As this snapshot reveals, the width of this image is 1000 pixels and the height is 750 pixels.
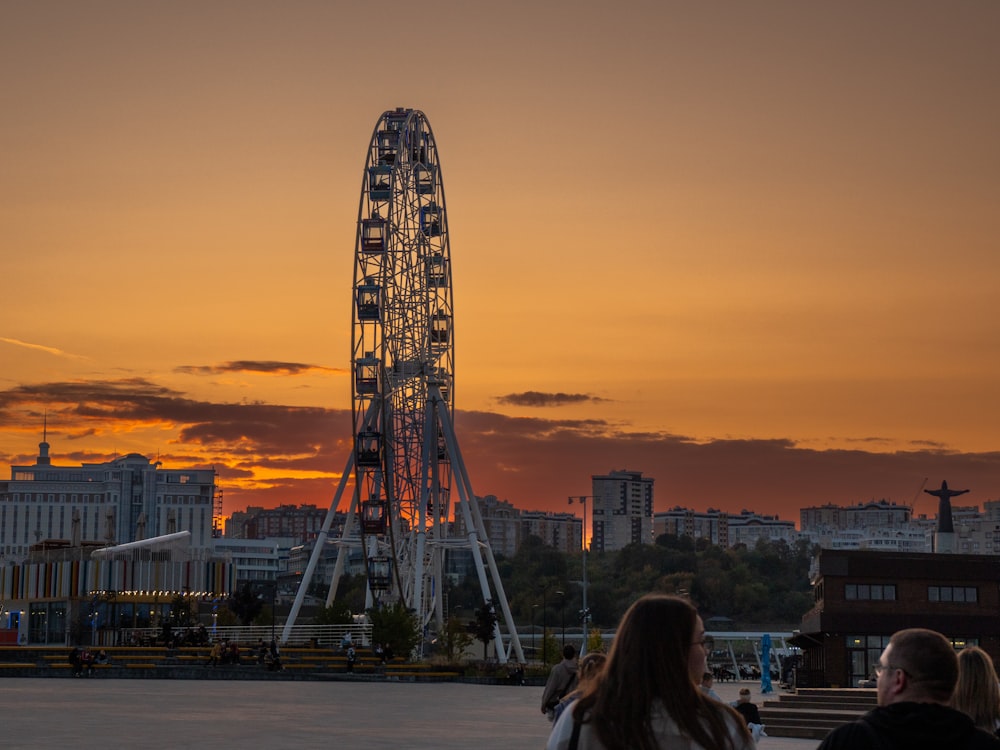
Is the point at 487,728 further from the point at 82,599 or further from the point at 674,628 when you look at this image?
the point at 82,599

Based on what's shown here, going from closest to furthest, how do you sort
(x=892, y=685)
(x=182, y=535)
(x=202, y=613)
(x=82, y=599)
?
(x=892, y=685) → (x=82, y=599) → (x=182, y=535) → (x=202, y=613)

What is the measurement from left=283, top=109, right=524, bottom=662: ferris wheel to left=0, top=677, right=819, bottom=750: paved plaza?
2419cm

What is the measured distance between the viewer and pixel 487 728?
97.9ft

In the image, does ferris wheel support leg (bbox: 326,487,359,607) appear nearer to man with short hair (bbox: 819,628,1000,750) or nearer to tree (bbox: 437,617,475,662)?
tree (bbox: 437,617,475,662)

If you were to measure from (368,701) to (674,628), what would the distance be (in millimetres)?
36307

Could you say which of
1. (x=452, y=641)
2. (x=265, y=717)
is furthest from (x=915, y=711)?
(x=452, y=641)

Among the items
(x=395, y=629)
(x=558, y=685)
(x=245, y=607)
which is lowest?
(x=245, y=607)

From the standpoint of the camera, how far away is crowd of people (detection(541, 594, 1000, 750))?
16.9 feet

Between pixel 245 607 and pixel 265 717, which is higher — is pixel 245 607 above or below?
below

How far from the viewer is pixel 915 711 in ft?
17.9

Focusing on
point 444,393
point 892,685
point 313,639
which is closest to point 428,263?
point 444,393

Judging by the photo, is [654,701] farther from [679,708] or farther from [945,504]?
[945,504]

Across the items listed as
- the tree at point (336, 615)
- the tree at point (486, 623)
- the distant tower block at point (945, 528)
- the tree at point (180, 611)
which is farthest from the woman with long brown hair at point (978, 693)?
the distant tower block at point (945, 528)

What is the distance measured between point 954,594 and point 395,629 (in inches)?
870
